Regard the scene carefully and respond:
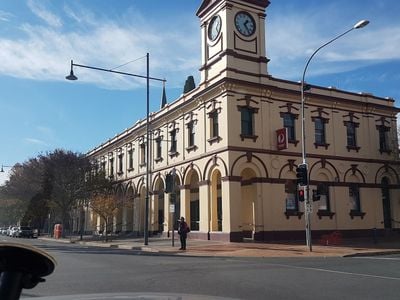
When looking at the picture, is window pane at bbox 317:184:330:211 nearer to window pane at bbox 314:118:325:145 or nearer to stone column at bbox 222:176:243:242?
window pane at bbox 314:118:325:145

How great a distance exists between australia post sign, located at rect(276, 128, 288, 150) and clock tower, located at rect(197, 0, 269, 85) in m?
3.70

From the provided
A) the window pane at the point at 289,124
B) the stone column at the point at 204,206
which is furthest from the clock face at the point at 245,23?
the stone column at the point at 204,206

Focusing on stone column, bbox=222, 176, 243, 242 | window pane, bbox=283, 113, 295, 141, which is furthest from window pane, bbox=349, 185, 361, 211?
stone column, bbox=222, 176, 243, 242

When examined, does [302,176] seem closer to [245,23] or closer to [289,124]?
[289,124]

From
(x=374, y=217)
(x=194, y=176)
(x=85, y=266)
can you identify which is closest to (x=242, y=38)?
(x=194, y=176)

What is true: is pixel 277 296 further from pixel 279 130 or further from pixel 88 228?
pixel 88 228

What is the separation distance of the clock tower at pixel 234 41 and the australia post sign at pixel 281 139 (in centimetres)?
370

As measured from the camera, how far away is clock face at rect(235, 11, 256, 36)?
33.3 m

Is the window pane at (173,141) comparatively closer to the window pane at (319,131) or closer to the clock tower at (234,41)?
the clock tower at (234,41)

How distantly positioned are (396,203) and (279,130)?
13.1m

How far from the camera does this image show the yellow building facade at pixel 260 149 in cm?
3169

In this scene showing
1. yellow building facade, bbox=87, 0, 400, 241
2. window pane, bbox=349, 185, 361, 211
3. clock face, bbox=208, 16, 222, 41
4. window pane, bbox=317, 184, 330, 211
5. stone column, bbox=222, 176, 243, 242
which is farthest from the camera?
window pane, bbox=349, 185, 361, 211

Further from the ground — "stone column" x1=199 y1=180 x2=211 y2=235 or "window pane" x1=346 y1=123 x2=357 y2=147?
"window pane" x1=346 y1=123 x2=357 y2=147

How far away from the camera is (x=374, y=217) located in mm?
37156
